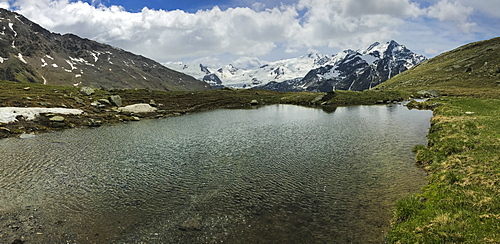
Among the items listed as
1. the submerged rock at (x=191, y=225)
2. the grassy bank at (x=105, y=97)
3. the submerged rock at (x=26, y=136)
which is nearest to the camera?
the submerged rock at (x=191, y=225)

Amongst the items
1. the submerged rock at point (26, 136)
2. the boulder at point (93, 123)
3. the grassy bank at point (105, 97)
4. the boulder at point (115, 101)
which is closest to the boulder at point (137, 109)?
the grassy bank at point (105, 97)

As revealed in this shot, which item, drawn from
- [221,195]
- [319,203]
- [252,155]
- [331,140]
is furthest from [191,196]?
[331,140]

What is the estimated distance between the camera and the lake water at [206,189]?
17.3 meters

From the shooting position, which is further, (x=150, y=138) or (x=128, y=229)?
(x=150, y=138)

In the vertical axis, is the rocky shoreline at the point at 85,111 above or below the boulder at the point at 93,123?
above

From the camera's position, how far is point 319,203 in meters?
20.7

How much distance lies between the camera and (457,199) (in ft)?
55.3

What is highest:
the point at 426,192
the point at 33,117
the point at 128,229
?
the point at 33,117

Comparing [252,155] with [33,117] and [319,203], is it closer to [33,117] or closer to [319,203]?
[319,203]

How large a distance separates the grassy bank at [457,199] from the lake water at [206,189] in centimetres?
157

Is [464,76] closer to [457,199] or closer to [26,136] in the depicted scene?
[457,199]

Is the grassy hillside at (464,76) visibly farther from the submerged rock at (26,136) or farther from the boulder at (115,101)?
the submerged rock at (26,136)

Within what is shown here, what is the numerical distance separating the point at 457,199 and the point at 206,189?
19.2 metres

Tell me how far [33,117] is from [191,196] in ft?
187
